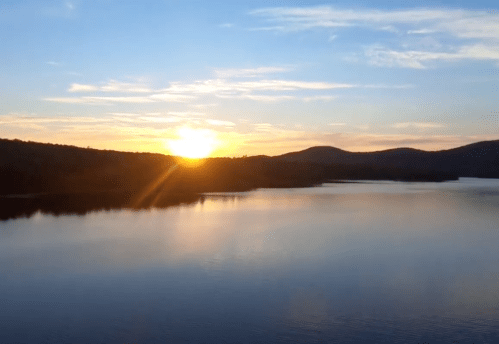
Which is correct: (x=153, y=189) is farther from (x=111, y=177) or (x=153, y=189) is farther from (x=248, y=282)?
(x=248, y=282)

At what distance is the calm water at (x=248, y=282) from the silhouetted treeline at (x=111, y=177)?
15.4 metres

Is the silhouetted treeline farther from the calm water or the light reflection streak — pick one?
the calm water

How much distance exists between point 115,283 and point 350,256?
10.3 meters

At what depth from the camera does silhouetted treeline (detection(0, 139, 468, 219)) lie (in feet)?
165

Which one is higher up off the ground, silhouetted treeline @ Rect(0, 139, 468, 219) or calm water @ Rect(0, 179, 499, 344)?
silhouetted treeline @ Rect(0, 139, 468, 219)

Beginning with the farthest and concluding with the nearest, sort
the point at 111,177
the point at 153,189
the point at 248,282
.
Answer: the point at 111,177
the point at 153,189
the point at 248,282

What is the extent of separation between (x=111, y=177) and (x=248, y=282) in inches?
2315

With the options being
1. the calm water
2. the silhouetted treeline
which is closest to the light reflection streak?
the silhouetted treeline

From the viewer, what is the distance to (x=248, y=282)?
59.9 ft

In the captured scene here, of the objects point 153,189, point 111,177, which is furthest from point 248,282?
point 111,177

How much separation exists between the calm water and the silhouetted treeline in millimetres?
15432

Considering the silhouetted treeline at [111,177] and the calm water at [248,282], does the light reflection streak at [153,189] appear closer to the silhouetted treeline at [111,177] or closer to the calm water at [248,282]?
the silhouetted treeline at [111,177]

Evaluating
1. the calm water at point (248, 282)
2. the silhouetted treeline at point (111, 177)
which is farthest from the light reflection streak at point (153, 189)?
the calm water at point (248, 282)

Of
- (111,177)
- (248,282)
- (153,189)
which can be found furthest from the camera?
(111,177)
